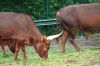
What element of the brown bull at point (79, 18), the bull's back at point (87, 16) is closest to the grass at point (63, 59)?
the brown bull at point (79, 18)

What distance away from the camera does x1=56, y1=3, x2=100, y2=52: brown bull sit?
1614 centimetres

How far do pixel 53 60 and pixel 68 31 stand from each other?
284 centimetres

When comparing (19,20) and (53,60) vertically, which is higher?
(19,20)

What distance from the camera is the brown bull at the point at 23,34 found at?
44.0ft

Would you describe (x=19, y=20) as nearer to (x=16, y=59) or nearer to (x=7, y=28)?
(x=7, y=28)

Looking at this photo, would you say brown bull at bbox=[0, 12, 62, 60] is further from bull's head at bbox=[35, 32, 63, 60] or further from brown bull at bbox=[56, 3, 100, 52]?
brown bull at bbox=[56, 3, 100, 52]

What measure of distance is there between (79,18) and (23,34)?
11.9 ft

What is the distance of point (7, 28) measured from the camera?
532 inches

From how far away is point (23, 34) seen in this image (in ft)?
44.1

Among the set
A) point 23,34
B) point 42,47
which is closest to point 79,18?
point 42,47

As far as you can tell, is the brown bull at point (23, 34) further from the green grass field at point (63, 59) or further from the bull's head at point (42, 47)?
the green grass field at point (63, 59)

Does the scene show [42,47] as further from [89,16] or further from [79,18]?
[89,16]

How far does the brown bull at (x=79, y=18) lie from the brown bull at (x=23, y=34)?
9.06ft

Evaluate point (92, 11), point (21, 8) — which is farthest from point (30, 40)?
point (21, 8)
